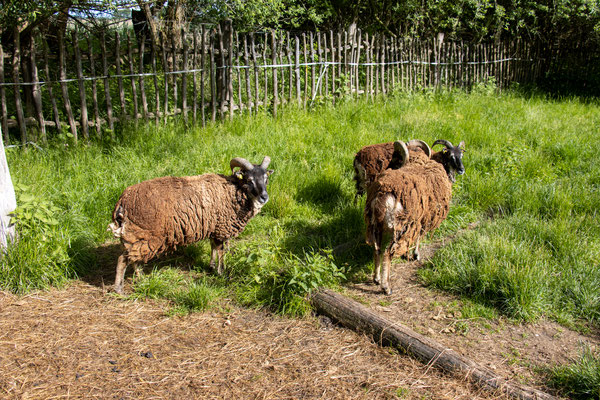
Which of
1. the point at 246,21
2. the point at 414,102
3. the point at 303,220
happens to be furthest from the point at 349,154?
the point at 246,21

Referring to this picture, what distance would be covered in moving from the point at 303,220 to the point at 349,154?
2.01 m

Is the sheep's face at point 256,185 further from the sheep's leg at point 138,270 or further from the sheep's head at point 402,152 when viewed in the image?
the sheep's head at point 402,152

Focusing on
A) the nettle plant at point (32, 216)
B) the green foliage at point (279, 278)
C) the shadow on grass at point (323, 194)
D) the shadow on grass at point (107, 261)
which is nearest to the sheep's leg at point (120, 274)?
the shadow on grass at point (107, 261)

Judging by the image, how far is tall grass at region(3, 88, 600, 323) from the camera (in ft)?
14.4

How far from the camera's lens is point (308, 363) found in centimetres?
356

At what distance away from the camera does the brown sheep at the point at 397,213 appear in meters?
4.42

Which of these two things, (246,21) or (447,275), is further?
(246,21)

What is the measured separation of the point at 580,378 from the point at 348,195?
12.6ft

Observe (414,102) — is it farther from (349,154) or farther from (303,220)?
A: (303,220)

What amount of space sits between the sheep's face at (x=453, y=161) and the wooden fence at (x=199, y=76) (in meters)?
4.38

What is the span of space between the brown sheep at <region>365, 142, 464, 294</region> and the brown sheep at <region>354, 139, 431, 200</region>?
99 centimetres

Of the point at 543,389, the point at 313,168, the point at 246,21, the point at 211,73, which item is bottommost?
the point at 543,389

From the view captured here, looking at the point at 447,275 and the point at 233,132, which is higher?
→ the point at 233,132

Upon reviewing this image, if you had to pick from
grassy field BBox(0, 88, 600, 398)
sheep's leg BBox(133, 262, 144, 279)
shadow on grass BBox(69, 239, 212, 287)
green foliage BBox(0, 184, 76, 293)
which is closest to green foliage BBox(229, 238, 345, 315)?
grassy field BBox(0, 88, 600, 398)
